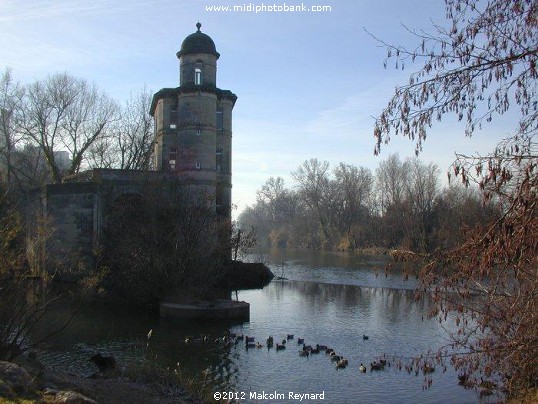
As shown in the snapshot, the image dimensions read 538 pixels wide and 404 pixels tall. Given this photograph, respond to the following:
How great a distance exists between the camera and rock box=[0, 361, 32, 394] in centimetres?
711

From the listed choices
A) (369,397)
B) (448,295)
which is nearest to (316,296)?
(369,397)

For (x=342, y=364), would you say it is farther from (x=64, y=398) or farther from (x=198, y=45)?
(x=198, y=45)

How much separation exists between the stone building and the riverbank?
13597 millimetres

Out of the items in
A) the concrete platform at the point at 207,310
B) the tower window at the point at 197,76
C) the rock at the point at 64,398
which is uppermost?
the tower window at the point at 197,76

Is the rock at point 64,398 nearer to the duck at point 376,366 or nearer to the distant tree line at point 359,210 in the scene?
the duck at point 376,366

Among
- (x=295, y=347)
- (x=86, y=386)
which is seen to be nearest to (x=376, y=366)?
(x=295, y=347)

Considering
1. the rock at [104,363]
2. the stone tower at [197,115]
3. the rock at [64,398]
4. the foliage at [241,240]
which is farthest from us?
the foliage at [241,240]

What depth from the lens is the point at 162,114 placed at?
33.9 meters

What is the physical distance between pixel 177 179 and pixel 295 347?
1475 centimetres

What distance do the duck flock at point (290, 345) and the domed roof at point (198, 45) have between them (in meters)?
17.2

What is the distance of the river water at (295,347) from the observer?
12.2 metres

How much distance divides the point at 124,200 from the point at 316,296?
1002cm

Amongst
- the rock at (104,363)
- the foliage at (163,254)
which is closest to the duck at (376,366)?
the rock at (104,363)

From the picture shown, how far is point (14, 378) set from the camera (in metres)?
7.46
